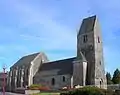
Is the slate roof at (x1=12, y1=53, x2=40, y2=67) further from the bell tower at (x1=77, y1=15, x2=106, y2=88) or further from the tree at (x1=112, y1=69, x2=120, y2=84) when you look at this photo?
the tree at (x1=112, y1=69, x2=120, y2=84)

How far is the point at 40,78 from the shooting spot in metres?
95.8

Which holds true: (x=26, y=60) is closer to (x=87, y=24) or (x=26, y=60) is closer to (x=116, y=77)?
(x=87, y=24)

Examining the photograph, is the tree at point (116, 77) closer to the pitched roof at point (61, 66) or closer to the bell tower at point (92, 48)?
the bell tower at point (92, 48)

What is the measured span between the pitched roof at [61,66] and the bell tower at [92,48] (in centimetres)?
477

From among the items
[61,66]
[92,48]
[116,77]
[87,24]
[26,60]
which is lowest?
[116,77]

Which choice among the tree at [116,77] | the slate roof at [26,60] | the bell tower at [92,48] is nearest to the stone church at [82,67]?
the bell tower at [92,48]

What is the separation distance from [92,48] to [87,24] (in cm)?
756

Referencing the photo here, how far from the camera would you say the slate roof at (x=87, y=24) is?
8475 centimetres

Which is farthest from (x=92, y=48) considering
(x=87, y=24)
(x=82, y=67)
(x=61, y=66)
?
(x=61, y=66)

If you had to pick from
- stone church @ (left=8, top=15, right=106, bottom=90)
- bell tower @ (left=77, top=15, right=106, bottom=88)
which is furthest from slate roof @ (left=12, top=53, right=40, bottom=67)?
bell tower @ (left=77, top=15, right=106, bottom=88)

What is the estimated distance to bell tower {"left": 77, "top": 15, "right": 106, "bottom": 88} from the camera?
264 ft

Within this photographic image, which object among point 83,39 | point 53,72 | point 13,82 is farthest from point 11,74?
point 83,39

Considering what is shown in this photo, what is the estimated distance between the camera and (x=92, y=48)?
8288cm

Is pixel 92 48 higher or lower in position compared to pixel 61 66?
higher
